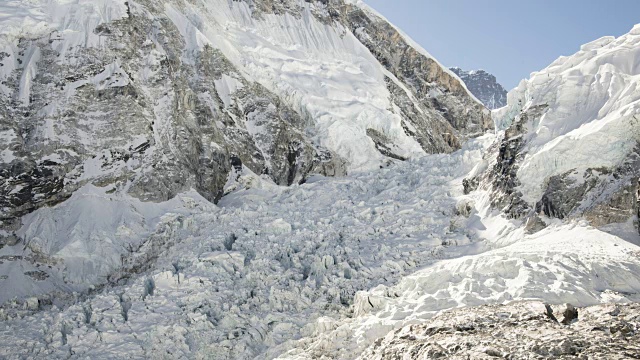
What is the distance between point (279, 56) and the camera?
1807 inches

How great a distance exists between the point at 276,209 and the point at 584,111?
14.1 metres

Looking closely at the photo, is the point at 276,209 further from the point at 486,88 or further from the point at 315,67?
the point at 486,88

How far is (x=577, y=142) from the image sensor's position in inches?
774

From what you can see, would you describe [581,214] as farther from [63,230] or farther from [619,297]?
[63,230]

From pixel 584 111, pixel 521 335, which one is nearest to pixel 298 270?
pixel 521 335

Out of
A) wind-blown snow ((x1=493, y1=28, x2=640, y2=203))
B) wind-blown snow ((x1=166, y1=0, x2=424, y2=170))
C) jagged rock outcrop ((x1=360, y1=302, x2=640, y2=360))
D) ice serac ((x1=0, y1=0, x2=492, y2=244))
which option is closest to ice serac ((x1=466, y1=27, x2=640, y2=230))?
wind-blown snow ((x1=493, y1=28, x2=640, y2=203))

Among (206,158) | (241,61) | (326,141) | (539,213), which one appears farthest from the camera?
(241,61)

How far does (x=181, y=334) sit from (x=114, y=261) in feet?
26.6

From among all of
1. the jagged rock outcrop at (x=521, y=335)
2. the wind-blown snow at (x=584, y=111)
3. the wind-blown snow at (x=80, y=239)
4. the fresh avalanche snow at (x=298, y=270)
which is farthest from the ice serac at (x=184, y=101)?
the jagged rock outcrop at (x=521, y=335)

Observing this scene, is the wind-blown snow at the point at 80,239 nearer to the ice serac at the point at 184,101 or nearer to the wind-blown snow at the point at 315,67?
the ice serac at the point at 184,101

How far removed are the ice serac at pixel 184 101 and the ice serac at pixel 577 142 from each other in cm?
1515

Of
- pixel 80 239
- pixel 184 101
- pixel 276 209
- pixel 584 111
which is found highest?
pixel 584 111

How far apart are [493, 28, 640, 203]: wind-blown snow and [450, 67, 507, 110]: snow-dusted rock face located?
12509cm

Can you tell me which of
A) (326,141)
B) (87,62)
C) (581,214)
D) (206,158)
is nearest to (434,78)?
(326,141)
